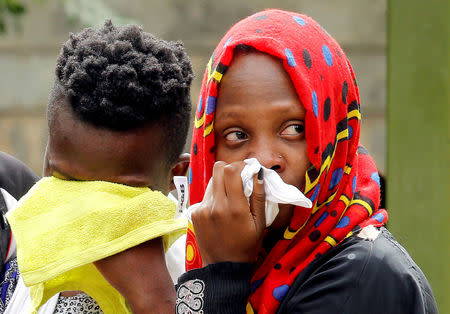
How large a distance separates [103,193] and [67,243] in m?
0.16

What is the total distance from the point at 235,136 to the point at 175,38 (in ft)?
13.7

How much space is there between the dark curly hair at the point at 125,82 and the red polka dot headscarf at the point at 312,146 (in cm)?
7

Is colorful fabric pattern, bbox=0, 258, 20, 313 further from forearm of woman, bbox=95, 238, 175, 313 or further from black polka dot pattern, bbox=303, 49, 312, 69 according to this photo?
black polka dot pattern, bbox=303, 49, 312, 69

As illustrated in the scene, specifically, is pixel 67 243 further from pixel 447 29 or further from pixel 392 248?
pixel 447 29

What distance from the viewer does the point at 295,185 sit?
185 cm

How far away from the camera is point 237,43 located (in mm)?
1911

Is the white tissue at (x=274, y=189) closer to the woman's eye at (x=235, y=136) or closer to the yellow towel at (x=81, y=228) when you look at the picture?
the woman's eye at (x=235, y=136)

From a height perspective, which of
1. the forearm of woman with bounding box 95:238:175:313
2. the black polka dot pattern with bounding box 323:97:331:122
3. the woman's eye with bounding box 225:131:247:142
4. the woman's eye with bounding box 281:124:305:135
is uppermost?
the black polka dot pattern with bounding box 323:97:331:122

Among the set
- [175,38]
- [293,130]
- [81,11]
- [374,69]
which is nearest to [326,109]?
[293,130]

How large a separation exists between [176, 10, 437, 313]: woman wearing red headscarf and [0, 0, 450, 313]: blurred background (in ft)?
7.36

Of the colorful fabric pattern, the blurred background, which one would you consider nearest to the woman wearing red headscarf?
the colorful fabric pattern

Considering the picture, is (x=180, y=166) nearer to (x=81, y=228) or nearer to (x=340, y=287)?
(x=81, y=228)

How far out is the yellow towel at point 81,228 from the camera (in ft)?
6.24

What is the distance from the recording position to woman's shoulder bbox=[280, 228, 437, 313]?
1.71 meters
